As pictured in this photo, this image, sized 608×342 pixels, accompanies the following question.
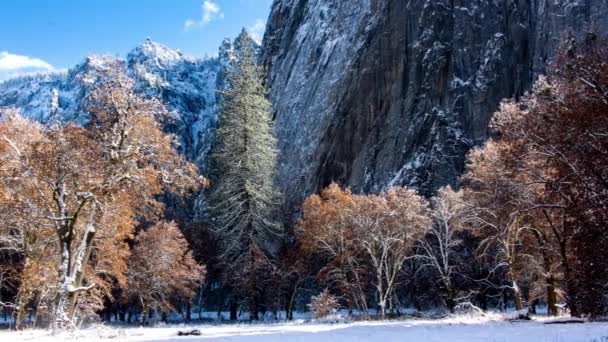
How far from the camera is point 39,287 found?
2342cm

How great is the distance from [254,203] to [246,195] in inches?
37.2

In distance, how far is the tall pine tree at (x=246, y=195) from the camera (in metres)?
41.9

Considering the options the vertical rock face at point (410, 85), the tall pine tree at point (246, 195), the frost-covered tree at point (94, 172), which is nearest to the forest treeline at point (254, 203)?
the frost-covered tree at point (94, 172)

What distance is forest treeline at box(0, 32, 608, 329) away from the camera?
1471cm

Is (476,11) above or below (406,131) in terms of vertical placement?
above

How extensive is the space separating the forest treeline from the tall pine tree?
0.51 feet

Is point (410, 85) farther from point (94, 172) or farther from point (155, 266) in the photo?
point (94, 172)

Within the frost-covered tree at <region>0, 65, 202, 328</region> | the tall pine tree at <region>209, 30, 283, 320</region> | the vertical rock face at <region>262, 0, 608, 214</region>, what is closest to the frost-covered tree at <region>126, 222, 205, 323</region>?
the tall pine tree at <region>209, 30, 283, 320</region>

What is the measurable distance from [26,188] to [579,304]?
16.7 m

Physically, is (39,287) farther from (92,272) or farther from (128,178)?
(128,178)

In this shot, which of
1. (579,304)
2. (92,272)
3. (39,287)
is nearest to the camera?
(579,304)

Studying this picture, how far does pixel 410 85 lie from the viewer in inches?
2736

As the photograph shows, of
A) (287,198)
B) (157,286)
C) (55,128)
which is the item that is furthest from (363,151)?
(55,128)

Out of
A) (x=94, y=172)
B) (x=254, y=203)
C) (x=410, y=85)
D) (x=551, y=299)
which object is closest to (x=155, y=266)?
(x=254, y=203)
